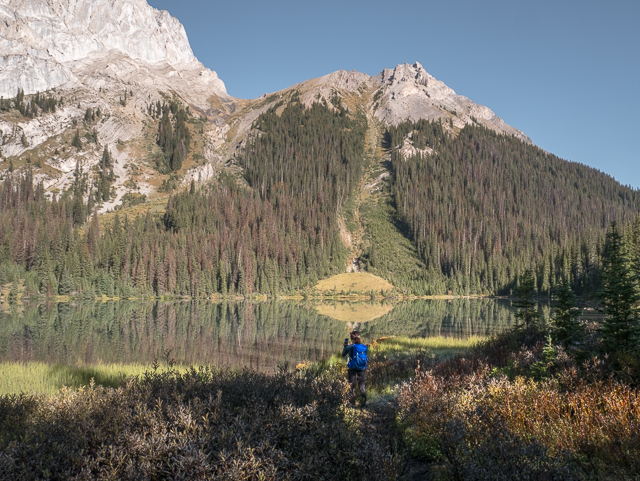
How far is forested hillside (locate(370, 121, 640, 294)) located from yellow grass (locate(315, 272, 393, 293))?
57.8 feet

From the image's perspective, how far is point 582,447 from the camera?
6.23m

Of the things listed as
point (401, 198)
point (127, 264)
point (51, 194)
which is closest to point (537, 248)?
point (401, 198)

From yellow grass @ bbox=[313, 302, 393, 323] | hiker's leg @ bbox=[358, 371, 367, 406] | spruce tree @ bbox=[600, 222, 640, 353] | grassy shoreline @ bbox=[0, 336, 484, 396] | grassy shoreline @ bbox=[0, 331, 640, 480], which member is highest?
spruce tree @ bbox=[600, 222, 640, 353]

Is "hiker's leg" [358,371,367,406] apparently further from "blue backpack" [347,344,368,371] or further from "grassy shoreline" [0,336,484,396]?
"grassy shoreline" [0,336,484,396]

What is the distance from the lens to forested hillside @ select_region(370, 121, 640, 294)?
110825 millimetres

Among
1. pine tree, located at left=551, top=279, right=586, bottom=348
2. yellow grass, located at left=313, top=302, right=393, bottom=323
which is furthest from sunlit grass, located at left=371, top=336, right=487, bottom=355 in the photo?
yellow grass, located at left=313, top=302, right=393, bottom=323

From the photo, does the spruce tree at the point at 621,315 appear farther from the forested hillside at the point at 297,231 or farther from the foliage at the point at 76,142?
the foliage at the point at 76,142

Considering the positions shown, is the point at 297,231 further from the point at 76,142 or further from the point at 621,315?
the point at 621,315

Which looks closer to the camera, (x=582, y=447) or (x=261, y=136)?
(x=582, y=447)

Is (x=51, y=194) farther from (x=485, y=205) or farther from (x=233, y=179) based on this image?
(x=485, y=205)

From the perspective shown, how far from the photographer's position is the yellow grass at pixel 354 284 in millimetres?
111875

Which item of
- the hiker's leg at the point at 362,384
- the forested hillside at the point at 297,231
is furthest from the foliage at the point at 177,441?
the forested hillside at the point at 297,231

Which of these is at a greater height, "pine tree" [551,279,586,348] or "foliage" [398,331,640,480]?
"pine tree" [551,279,586,348]

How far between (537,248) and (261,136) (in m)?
138
